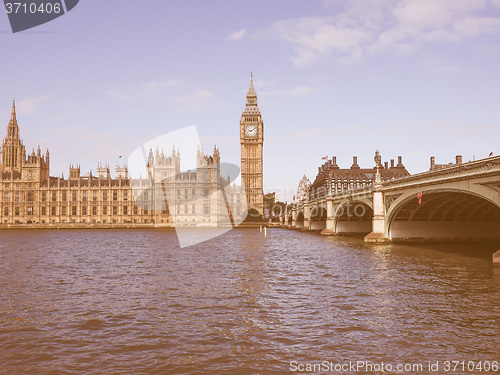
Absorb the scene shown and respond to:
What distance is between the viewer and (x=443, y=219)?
191 feet

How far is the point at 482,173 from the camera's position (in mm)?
32969

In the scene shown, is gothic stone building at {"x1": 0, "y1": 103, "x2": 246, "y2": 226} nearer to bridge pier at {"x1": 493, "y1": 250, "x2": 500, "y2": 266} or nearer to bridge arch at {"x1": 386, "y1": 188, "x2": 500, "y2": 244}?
bridge arch at {"x1": 386, "y1": 188, "x2": 500, "y2": 244}

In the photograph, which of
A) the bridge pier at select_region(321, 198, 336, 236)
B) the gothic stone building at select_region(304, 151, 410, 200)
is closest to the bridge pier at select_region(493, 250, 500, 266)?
the bridge pier at select_region(321, 198, 336, 236)

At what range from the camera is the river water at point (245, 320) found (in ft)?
40.0

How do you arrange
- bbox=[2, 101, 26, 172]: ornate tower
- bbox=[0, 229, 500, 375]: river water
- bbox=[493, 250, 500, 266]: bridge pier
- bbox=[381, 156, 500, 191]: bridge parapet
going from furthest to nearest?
→ bbox=[2, 101, 26, 172]: ornate tower → bbox=[493, 250, 500, 266]: bridge pier → bbox=[381, 156, 500, 191]: bridge parapet → bbox=[0, 229, 500, 375]: river water

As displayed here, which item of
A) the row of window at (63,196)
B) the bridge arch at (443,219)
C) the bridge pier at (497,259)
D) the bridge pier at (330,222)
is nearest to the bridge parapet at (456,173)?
the bridge arch at (443,219)

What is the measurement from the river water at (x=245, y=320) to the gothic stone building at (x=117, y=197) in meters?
129

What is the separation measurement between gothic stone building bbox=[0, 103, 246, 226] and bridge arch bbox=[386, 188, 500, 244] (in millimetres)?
106004

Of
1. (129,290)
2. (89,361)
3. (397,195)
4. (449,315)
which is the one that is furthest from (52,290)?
(397,195)

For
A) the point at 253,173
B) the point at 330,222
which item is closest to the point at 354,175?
the point at 253,173

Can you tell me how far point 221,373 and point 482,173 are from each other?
96.9ft

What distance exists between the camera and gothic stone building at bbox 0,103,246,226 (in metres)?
160

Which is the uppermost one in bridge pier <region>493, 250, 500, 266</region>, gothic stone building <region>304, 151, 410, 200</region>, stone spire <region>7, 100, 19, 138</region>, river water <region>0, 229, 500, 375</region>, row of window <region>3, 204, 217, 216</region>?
stone spire <region>7, 100, 19, 138</region>

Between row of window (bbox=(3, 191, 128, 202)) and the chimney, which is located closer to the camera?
row of window (bbox=(3, 191, 128, 202))
